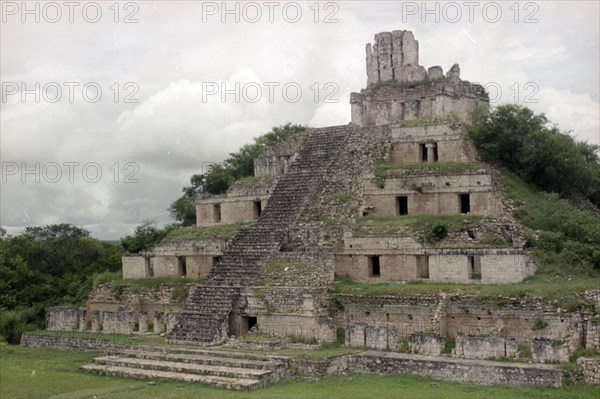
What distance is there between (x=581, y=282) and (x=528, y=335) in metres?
2.60

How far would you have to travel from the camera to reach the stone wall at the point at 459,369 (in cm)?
1864

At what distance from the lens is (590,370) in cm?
1866

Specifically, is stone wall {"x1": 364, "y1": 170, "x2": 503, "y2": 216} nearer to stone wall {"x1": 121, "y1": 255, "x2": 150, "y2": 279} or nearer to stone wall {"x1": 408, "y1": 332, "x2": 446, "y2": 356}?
stone wall {"x1": 408, "y1": 332, "x2": 446, "y2": 356}

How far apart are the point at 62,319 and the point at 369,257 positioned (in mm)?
13019

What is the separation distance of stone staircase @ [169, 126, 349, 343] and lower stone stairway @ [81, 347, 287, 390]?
1.53 meters

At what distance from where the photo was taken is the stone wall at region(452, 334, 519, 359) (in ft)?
66.7

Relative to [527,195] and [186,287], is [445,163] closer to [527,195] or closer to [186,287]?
[527,195]

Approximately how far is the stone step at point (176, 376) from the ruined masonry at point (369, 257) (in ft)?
0.42

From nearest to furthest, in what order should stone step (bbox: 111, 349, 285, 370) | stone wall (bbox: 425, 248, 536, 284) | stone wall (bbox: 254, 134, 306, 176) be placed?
stone step (bbox: 111, 349, 285, 370), stone wall (bbox: 425, 248, 536, 284), stone wall (bbox: 254, 134, 306, 176)

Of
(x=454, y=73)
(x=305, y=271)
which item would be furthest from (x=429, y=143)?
(x=305, y=271)

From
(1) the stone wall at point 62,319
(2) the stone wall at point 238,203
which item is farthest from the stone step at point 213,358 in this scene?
(2) the stone wall at point 238,203

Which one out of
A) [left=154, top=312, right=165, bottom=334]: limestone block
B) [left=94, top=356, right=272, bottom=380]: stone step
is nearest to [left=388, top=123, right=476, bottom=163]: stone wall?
[left=154, top=312, right=165, bottom=334]: limestone block

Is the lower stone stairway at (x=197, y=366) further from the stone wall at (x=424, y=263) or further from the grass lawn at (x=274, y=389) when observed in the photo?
the stone wall at (x=424, y=263)

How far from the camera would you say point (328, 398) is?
18328mm
